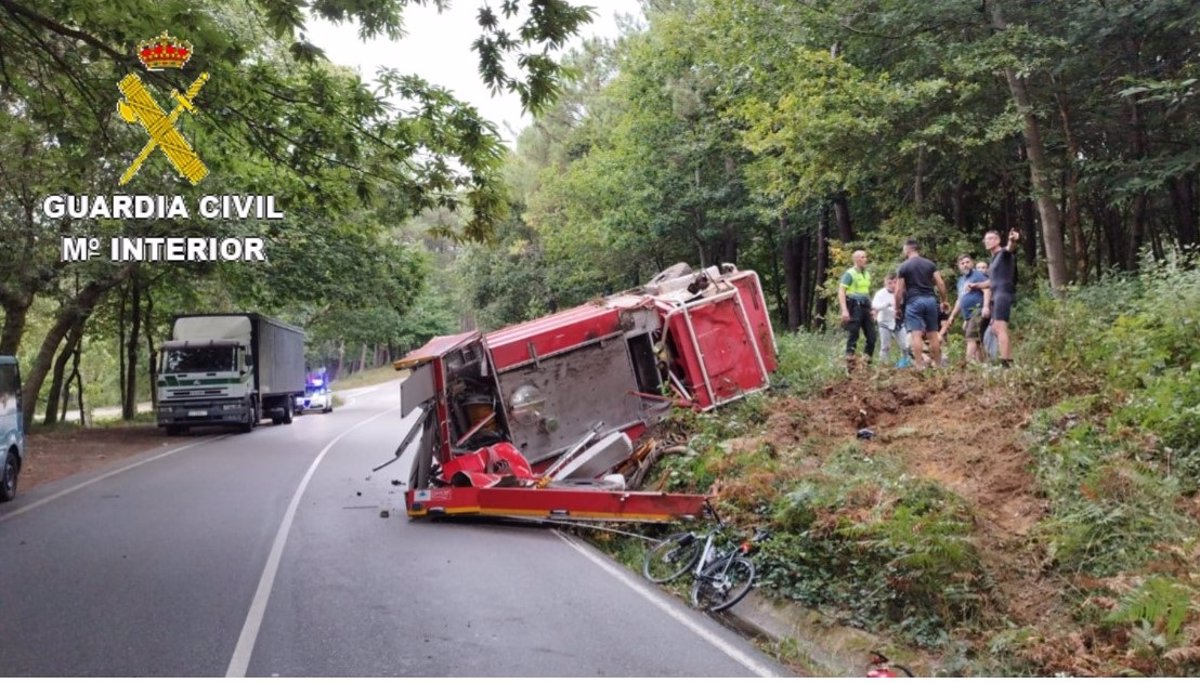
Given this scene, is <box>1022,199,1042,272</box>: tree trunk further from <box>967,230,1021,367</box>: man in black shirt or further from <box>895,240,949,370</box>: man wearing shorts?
<box>967,230,1021,367</box>: man in black shirt

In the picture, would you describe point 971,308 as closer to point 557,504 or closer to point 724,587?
point 557,504

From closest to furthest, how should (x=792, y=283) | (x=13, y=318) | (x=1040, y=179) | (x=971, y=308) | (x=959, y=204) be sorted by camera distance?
(x=971, y=308) < (x=1040, y=179) < (x=13, y=318) < (x=959, y=204) < (x=792, y=283)

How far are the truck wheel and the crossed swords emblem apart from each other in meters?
4.53

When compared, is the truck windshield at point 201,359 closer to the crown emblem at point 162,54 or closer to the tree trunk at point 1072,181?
the crown emblem at point 162,54

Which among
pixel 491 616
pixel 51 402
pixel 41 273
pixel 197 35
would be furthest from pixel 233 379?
pixel 491 616

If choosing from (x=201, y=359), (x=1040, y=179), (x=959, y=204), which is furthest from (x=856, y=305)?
(x=201, y=359)

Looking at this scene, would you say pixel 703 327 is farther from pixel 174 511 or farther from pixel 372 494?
pixel 174 511

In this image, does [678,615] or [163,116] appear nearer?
[678,615]

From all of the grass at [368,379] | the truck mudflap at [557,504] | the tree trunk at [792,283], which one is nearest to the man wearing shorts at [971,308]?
the truck mudflap at [557,504]

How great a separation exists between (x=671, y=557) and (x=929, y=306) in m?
5.85

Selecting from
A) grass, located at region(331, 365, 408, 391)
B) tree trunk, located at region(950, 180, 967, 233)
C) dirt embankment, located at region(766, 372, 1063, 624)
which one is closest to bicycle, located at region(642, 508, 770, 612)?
dirt embankment, located at region(766, 372, 1063, 624)

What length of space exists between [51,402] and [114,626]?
27055 millimetres

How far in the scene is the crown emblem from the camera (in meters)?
8.50

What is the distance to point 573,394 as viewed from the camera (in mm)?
11773
